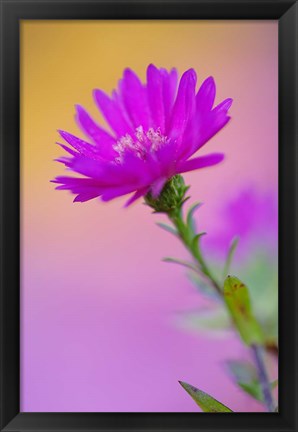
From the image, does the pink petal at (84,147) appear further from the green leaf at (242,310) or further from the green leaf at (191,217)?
the green leaf at (242,310)

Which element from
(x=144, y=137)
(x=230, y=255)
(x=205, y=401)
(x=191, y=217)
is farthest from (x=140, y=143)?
(x=205, y=401)

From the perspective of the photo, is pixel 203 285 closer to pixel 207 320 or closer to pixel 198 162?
pixel 207 320

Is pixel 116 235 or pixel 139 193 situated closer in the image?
pixel 139 193

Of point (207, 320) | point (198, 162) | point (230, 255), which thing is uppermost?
point (198, 162)

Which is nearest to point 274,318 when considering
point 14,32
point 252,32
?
point 252,32

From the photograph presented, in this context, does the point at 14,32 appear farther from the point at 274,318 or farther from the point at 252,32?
the point at 274,318

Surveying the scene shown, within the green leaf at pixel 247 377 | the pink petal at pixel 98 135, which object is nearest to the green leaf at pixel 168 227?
the pink petal at pixel 98 135

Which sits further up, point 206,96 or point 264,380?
point 206,96
